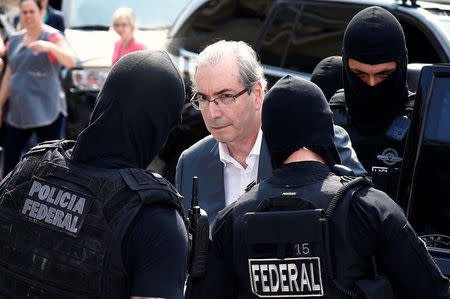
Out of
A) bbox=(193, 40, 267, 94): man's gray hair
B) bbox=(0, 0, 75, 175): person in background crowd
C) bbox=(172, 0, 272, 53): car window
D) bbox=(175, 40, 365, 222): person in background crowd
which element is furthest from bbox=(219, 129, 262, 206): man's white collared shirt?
bbox=(0, 0, 75, 175): person in background crowd

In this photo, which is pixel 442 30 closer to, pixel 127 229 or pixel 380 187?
pixel 380 187

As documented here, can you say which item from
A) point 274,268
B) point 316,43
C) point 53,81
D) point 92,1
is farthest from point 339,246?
point 92,1

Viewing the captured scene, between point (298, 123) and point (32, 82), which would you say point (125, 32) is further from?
point (298, 123)

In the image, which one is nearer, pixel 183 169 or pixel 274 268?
pixel 274 268

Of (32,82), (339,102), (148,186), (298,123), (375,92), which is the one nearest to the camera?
(148,186)

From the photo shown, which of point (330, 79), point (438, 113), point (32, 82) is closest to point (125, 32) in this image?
point (32, 82)

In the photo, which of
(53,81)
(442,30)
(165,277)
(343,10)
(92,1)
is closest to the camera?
(165,277)

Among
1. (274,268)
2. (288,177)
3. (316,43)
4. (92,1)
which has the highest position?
(288,177)

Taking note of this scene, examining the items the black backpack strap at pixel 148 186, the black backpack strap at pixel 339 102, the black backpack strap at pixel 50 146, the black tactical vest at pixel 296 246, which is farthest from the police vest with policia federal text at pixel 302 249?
the black backpack strap at pixel 339 102

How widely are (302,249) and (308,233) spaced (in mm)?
57

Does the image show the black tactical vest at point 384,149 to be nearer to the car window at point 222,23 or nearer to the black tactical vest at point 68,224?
the black tactical vest at point 68,224

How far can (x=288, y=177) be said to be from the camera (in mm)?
3031

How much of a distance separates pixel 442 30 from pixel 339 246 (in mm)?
3525

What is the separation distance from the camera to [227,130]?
3.95m
